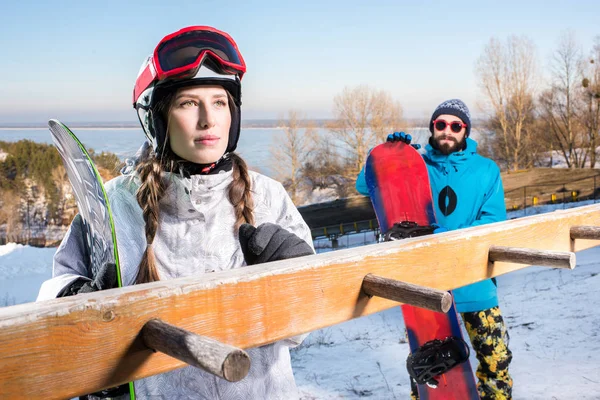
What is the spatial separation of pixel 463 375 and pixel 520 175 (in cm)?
2233

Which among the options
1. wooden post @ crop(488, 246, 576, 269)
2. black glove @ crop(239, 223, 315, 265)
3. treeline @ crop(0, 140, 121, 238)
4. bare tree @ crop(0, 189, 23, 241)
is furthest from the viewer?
treeline @ crop(0, 140, 121, 238)

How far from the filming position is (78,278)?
128 centimetres

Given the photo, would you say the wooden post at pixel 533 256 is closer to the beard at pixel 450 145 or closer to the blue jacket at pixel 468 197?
the blue jacket at pixel 468 197

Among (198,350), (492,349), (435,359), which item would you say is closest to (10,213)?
(435,359)

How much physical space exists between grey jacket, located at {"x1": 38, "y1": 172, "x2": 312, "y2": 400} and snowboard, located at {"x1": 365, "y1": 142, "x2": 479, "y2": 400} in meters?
1.70

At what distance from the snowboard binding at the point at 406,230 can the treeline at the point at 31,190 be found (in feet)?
86.3

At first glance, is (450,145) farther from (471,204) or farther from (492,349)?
(492,349)

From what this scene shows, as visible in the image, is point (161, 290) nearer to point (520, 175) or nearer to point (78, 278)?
point (78, 278)

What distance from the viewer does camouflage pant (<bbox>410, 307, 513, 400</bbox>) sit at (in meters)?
2.94

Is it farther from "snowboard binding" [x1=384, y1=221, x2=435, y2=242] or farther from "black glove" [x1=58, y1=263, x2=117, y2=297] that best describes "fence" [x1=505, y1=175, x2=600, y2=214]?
"black glove" [x1=58, y1=263, x2=117, y2=297]

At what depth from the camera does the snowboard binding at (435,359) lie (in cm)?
294

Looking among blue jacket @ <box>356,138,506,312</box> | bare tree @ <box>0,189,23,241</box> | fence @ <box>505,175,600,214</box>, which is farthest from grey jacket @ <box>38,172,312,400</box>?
bare tree @ <box>0,189,23,241</box>

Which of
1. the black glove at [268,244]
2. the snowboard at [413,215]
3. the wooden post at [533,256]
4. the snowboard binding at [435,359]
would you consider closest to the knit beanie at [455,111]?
the snowboard at [413,215]

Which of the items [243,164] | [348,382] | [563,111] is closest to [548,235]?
[243,164]
